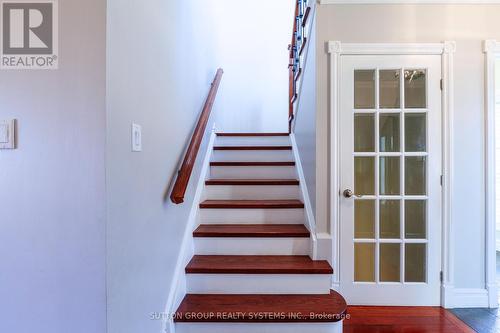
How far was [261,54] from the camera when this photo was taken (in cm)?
442

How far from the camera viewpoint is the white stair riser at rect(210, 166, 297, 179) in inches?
114

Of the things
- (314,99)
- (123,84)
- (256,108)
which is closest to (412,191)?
(314,99)

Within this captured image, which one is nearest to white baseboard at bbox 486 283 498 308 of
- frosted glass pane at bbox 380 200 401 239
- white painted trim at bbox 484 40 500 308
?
white painted trim at bbox 484 40 500 308

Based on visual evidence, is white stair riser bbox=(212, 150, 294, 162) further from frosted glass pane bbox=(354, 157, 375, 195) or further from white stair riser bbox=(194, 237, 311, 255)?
white stair riser bbox=(194, 237, 311, 255)

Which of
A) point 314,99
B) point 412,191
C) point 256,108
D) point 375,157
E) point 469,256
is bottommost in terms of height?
point 469,256

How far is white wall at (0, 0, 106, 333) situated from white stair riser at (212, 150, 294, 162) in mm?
2110

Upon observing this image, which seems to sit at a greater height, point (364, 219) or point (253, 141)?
point (253, 141)

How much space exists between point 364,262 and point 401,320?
0.44 m

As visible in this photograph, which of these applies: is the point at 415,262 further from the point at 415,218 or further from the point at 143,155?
the point at 143,155

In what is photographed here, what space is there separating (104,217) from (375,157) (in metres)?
1.96

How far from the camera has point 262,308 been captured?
163 centimetres

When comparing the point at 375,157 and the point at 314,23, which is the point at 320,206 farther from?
the point at 314,23

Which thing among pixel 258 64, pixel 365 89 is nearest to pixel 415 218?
pixel 365 89

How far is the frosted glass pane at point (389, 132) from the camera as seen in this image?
7.20 ft
